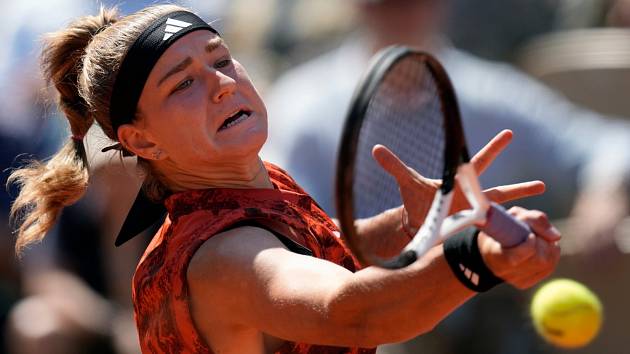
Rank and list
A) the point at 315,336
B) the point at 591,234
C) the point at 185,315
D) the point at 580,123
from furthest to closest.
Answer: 1. the point at 580,123
2. the point at 591,234
3. the point at 185,315
4. the point at 315,336

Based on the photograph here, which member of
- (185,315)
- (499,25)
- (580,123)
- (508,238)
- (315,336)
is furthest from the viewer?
(499,25)

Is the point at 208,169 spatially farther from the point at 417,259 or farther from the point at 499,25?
the point at 499,25

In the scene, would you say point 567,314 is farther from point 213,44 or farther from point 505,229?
point 505,229

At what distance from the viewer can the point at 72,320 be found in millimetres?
6160

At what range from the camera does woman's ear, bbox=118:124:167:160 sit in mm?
Answer: 3426

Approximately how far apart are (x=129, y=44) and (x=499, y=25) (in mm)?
3792

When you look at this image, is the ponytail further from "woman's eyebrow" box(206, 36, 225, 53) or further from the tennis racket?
the tennis racket

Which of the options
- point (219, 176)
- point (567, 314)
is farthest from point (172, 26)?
point (567, 314)

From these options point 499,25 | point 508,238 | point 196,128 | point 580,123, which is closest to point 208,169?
point 196,128

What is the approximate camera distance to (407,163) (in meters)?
3.33

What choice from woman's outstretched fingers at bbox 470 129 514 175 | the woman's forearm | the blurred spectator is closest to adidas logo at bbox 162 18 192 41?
woman's outstretched fingers at bbox 470 129 514 175

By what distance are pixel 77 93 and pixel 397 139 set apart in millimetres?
960

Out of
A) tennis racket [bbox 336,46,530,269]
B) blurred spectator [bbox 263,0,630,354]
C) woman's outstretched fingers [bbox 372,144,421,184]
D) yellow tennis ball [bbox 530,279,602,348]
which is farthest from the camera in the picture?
blurred spectator [bbox 263,0,630,354]

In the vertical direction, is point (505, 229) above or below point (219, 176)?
A: above
